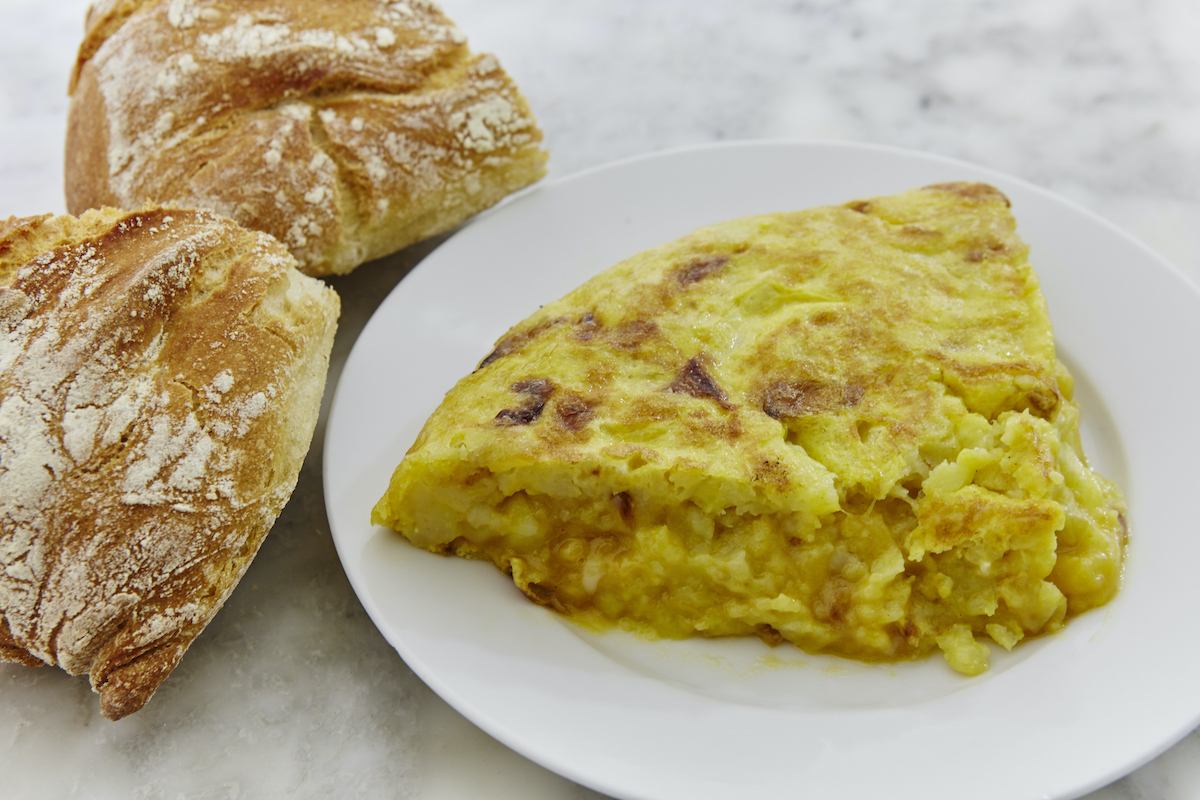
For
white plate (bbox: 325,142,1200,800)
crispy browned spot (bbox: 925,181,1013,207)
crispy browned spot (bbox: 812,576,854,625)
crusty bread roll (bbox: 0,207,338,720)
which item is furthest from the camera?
crispy browned spot (bbox: 925,181,1013,207)

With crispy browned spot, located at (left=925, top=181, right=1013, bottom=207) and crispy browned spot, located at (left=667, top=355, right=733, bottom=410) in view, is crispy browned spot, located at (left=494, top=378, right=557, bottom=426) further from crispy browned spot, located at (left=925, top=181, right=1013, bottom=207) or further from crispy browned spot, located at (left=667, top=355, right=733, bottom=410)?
crispy browned spot, located at (left=925, top=181, right=1013, bottom=207)

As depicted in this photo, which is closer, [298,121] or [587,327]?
[587,327]

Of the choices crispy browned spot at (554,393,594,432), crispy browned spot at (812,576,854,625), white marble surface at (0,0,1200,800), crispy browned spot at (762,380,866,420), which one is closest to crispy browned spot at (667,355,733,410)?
crispy browned spot at (762,380,866,420)

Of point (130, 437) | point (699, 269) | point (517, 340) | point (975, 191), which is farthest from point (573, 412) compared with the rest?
point (975, 191)

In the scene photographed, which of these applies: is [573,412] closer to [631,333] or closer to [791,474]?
[631,333]

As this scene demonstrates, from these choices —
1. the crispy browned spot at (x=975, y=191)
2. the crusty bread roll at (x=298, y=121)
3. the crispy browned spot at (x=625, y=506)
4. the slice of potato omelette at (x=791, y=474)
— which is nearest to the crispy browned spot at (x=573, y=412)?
the slice of potato omelette at (x=791, y=474)

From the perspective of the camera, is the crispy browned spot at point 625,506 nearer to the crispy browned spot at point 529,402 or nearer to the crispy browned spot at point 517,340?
the crispy browned spot at point 529,402
